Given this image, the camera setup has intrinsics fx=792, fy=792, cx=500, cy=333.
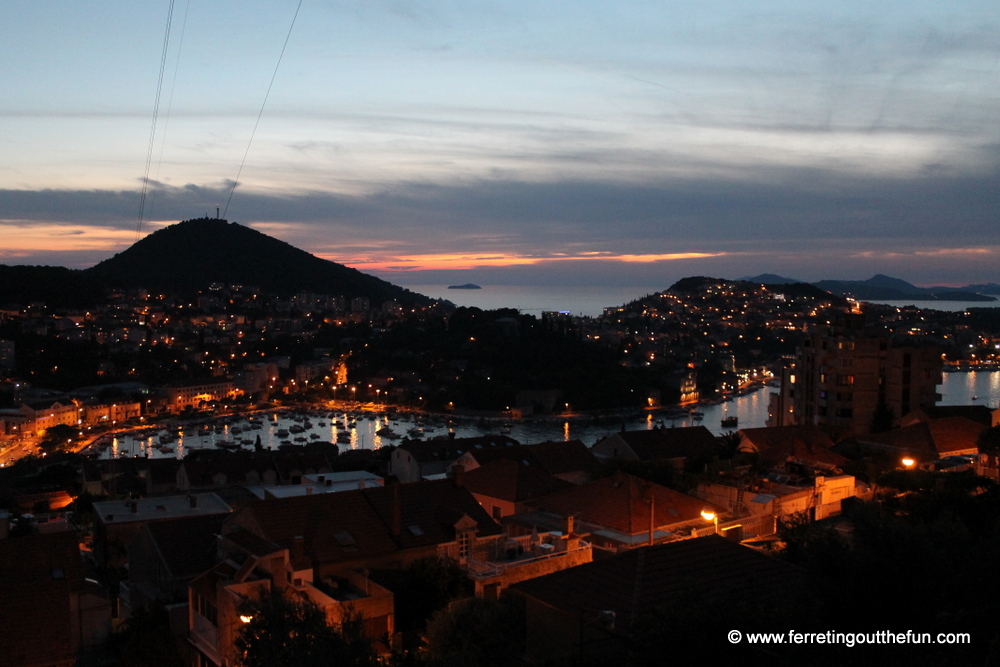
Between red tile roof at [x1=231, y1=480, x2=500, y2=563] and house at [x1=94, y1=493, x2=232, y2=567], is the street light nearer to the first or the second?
red tile roof at [x1=231, y1=480, x2=500, y2=563]

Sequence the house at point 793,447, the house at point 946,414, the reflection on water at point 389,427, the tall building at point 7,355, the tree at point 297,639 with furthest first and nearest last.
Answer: the tall building at point 7,355 → the reflection on water at point 389,427 → the house at point 946,414 → the house at point 793,447 → the tree at point 297,639

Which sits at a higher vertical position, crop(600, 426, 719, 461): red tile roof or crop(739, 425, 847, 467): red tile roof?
crop(739, 425, 847, 467): red tile roof

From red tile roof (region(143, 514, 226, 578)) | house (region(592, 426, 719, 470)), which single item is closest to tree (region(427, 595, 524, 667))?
red tile roof (region(143, 514, 226, 578))

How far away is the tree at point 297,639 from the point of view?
114 inches

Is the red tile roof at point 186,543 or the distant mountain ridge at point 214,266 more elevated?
the distant mountain ridge at point 214,266

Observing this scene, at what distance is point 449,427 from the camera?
2831cm

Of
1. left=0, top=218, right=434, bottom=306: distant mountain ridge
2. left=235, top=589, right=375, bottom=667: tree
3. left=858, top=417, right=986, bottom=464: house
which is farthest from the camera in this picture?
left=0, top=218, right=434, bottom=306: distant mountain ridge

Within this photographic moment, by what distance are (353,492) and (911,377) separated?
1036 centimetres

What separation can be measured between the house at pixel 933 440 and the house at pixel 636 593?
540 centimetres

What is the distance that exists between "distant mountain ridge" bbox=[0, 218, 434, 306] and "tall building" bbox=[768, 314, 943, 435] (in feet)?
151

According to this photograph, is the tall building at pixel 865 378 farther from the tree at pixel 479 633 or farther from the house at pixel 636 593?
the tree at pixel 479 633

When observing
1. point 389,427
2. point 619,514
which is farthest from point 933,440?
point 389,427

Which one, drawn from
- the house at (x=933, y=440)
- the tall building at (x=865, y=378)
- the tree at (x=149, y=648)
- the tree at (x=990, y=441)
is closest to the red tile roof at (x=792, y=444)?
the house at (x=933, y=440)

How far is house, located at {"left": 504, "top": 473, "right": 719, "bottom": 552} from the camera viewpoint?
19.1 ft
